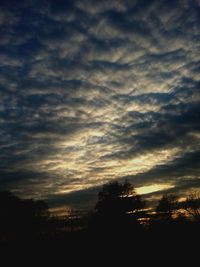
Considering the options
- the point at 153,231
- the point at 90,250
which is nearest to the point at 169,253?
the point at 90,250

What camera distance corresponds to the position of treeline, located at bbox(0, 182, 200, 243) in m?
56.7

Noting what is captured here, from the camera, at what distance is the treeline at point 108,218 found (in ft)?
186

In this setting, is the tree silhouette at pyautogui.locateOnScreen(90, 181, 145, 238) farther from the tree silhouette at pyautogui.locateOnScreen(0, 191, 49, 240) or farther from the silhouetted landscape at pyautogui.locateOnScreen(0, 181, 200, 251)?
the tree silhouette at pyautogui.locateOnScreen(0, 191, 49, 240)

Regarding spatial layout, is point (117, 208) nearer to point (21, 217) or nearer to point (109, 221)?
point (109, 221)

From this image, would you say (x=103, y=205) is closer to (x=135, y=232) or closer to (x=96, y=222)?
(x=96, y=222)

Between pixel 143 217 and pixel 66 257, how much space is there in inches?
1187

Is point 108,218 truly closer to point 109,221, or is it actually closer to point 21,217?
point 109,221

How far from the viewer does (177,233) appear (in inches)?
1934

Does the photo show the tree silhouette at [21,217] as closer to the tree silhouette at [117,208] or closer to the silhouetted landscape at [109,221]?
the silhouetted landscape at [109,221]

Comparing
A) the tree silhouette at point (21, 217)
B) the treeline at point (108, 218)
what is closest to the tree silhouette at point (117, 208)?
the treeline at point (108, 218)

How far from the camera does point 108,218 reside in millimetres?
64938

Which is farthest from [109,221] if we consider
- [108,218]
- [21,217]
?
[21,217]

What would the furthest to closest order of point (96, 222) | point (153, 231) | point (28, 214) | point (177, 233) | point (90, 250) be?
point (28, 214) → point (96, 222) → point (153, 231) → point (177, 233) → point (90, 250)

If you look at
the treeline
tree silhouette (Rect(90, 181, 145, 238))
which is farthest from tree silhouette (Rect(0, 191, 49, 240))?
tree silhouette (Rect(90, 181, 145, 238))
